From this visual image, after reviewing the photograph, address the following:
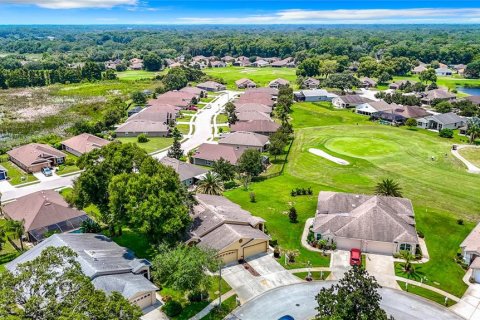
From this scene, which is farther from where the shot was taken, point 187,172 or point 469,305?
point 187,172

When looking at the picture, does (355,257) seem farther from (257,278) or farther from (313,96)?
(313,96)

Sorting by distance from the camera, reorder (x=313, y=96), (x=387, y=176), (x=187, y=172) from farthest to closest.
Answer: (x=313, y=96), (x=387, y=176), (x=187, y=172)

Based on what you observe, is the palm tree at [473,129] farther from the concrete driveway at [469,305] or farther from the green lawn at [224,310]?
the green lawn at [224,310]

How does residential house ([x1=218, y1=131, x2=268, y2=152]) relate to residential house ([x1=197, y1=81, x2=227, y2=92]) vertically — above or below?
above

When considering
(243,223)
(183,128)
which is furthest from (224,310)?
(183,128)

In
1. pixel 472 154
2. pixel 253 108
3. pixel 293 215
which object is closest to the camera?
pixel 293 215

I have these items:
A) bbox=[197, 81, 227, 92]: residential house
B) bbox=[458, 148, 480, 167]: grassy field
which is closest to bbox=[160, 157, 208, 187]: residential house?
bbox=[458, 148, 480, 167]: grassy field

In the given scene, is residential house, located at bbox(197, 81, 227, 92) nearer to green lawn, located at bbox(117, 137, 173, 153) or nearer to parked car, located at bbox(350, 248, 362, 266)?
green lawn, located at bbox(117, 137, 173, 153)
